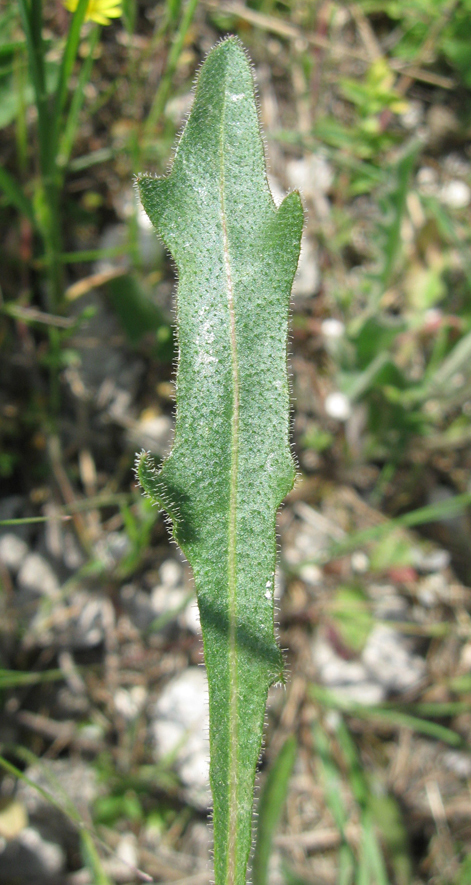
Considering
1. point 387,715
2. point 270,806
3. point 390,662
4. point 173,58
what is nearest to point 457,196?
point 173,58

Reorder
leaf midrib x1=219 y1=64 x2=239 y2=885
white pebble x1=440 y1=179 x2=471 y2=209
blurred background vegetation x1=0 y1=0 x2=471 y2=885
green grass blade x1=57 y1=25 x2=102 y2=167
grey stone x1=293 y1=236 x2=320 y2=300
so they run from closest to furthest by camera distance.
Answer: leaf midrib x1=219 y1=64 x2=239 y2=885
green grass blade x1=57 y1=25 x2=102 y2=167
blurred background vegetation x1=0 y1=0 x2=471 y2=885
grey stone x1=293 y1=236 x2=320 y2=300
white pebble x1=440 y1=179 x2=471 y2=209

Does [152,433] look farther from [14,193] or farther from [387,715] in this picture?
[387,715]

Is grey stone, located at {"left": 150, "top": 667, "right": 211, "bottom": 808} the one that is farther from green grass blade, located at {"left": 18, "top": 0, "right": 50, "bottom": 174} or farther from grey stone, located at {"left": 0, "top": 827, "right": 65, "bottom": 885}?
green grass blade, located at {"left": 18, "top": 0, "right": 50, "bottom": 174}

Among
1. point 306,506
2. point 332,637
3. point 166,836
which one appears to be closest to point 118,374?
point 306,506

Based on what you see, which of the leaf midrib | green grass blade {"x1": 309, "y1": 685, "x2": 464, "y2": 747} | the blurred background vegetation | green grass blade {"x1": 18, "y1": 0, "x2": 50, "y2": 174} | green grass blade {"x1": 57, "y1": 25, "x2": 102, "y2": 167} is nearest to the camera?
the leaf midrib

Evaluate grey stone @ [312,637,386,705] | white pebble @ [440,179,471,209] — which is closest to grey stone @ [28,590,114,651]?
grey stone @ [312,637,386,705]

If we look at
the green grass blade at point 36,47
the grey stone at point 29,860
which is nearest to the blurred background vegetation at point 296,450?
the grey stone at point 29,860

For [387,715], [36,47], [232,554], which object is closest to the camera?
[232,554]

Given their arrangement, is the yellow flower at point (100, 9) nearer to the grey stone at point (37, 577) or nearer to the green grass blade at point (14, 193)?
the green grass blade at point (14, 193)
